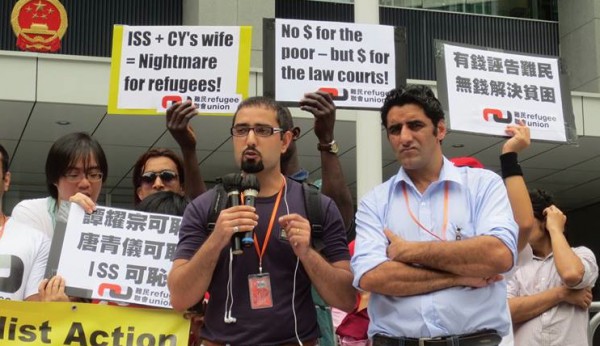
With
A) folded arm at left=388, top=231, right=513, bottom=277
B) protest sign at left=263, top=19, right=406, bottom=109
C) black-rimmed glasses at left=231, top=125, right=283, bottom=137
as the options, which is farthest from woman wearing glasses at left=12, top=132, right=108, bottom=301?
folded arm at left=388, top=231, right=513, bottom=277

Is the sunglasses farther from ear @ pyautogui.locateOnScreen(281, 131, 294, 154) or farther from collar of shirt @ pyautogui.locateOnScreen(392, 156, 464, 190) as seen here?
collar of shirt @ pyautogui.locateOnScreen(392, 156, 464, 190)

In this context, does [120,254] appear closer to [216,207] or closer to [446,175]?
[216,207]

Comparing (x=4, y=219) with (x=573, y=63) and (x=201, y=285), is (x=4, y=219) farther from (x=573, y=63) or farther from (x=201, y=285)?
(x=573, y=63)

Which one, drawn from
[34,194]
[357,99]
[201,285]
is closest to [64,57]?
[34,194]

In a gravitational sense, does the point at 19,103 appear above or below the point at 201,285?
above

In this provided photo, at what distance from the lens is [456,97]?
5883mm

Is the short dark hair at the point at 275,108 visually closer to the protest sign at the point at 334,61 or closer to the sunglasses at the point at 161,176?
the sunglasses at the point at 161,176

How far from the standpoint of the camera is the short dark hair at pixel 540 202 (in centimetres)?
623

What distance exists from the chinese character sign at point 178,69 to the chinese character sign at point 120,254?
117cm

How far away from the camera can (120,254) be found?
5.11 meters

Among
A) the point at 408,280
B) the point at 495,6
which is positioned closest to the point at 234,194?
the point at 408,280

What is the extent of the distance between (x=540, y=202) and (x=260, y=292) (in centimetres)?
271

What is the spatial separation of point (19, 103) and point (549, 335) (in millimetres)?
8338

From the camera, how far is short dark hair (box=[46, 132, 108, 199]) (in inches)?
208
